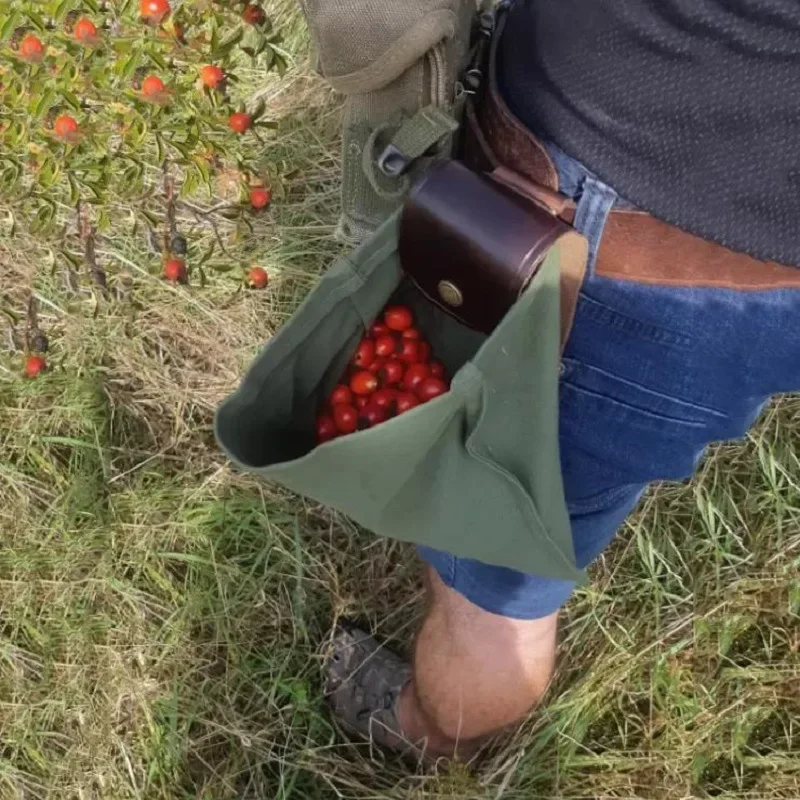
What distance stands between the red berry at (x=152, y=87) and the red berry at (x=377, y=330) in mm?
687

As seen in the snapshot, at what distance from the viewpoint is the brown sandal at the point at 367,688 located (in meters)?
1.41

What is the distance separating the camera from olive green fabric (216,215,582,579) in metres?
0.58

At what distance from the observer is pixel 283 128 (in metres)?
1.93

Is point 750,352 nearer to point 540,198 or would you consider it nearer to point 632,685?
point 540,198

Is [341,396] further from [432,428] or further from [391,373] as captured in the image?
[432,428]

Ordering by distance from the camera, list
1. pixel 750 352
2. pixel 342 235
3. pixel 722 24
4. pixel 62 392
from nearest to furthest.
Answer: pixel 722 24 < pixel 750 352 < pixel 342 235 < pixel 62 392

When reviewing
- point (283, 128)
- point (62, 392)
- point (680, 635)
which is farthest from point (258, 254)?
point (680, 635)

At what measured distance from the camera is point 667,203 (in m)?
0.58

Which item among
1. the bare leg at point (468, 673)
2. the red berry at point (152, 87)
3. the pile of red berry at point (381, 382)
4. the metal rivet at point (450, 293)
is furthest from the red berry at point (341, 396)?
the red berry at point (152, 87)

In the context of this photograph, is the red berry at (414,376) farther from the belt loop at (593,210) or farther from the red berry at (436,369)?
the belt loop at (593,210)

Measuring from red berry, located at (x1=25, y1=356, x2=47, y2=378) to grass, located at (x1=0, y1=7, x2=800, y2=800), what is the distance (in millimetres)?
83

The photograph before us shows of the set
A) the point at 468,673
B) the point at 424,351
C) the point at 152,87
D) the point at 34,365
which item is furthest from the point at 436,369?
the point at 34,365

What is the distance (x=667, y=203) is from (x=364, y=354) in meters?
0.26

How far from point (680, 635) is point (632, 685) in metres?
0.12
